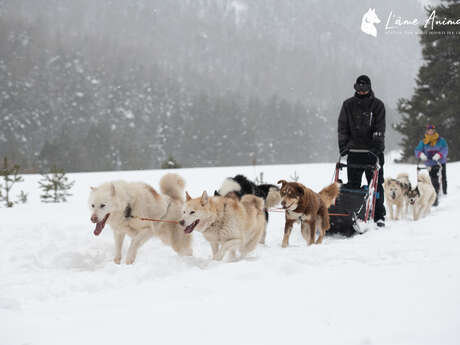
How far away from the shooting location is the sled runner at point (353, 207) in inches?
228

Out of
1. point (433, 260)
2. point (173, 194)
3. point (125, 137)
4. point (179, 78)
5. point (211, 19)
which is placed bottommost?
point (433, 260)

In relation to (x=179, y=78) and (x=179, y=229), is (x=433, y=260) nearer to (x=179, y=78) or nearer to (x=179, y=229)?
(x=179, y=229)

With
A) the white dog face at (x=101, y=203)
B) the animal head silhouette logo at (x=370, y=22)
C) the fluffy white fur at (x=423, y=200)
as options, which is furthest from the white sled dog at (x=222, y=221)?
the animal head silhouette logo at (x=370, y=22)

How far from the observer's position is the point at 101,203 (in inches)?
171

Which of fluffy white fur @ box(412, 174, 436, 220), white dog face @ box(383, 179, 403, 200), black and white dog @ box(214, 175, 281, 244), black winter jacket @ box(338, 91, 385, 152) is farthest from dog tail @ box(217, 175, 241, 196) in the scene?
fluffy white fur @ box(412, 174, 436, 220)

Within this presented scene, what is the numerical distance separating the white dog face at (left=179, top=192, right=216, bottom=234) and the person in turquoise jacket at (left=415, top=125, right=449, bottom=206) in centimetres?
748

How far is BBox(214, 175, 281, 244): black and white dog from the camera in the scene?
5.34 metres

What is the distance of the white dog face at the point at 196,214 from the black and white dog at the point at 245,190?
0.70m

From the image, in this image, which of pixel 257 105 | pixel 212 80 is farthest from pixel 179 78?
pixel 257 105

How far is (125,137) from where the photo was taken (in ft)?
201

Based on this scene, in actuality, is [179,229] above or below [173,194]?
below

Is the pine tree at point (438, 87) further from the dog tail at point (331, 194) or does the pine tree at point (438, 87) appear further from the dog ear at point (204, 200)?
the dog ear at point (204, 200)

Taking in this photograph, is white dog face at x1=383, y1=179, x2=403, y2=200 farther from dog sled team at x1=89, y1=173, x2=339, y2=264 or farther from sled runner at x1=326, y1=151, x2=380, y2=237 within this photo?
dog sled team at x1=89, y1=173, x2=339, y2=264

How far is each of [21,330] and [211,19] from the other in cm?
14648
